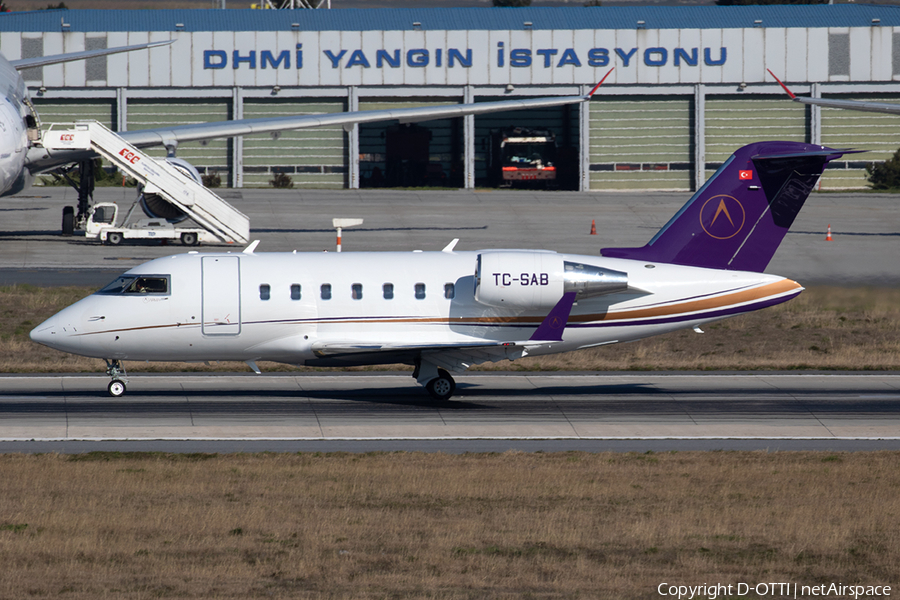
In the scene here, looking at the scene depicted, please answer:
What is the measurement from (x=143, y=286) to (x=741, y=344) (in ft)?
65.9

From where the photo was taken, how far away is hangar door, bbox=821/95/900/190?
3155 inches

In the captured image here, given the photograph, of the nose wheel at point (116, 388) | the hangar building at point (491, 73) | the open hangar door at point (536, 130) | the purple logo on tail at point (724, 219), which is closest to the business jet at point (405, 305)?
the purple logo on tail at point (724, 219)

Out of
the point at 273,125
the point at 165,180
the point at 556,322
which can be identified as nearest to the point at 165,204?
the point at 165,180

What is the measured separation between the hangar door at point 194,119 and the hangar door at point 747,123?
35487 millimetres

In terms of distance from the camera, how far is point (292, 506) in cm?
1734

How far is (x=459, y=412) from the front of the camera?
26.5 meters

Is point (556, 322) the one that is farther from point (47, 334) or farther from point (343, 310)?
point (47, 334)

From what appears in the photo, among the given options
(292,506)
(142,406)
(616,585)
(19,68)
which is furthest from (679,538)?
(19,68)

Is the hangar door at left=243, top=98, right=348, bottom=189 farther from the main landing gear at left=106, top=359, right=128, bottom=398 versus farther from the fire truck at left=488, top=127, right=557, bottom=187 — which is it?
the main landing gear at left=106, top=359, right=128, bottom=398

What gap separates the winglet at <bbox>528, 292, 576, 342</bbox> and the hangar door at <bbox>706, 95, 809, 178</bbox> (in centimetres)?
5677

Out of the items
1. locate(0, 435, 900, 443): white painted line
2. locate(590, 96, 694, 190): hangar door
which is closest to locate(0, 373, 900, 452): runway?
locate(0, 435, 900, 443): white painted line

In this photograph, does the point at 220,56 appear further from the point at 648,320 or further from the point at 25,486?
the point at 25,486

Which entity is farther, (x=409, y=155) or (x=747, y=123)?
(x=409, y=155)

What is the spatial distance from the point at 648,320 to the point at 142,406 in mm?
12750
